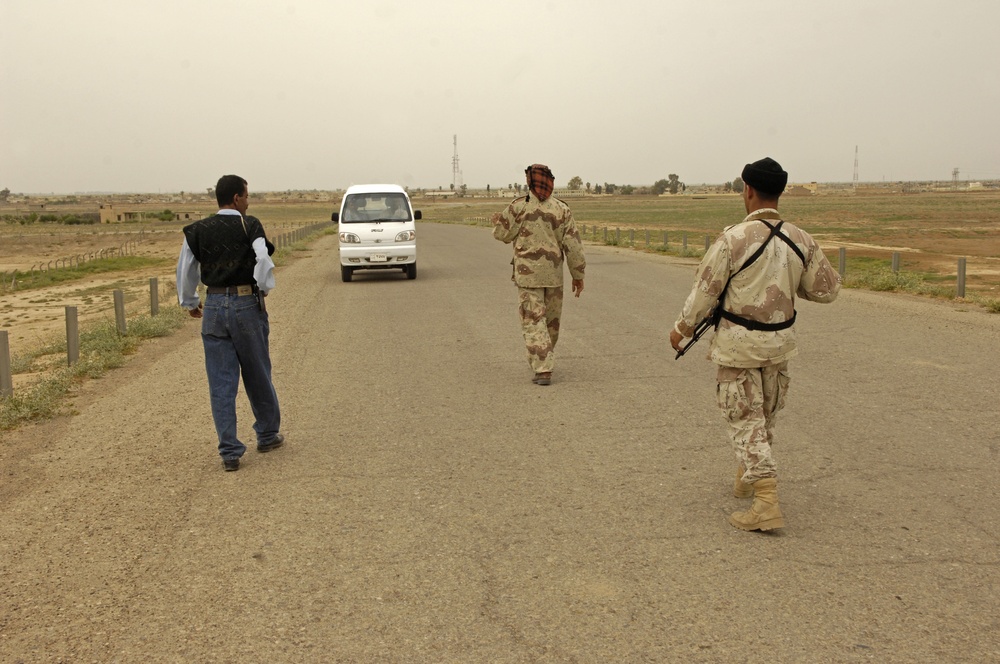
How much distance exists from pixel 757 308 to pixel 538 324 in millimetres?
3695

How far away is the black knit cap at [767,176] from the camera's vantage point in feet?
13.9

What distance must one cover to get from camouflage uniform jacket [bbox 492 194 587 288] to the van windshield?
38.0 ft

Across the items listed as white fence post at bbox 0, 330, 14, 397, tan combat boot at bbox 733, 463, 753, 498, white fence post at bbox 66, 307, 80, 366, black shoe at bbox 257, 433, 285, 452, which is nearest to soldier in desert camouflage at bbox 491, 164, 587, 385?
black shoe at bbox 257, 433, 285, 452

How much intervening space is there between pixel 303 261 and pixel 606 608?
23.9 meters

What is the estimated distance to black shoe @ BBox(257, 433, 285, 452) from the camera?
5.95 metres

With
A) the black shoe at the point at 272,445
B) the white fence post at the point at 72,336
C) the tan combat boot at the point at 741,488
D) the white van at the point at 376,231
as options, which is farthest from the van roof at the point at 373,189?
the tan combat boot at the point at 741,488

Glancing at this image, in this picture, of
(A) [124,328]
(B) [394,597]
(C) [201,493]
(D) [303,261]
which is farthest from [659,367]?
(D) [303,261]

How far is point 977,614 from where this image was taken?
3428 millimetres

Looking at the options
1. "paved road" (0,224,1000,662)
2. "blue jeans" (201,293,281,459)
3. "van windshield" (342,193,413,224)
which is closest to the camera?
"paved road" (0,224,1000,662)

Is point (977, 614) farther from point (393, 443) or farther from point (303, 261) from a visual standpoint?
point (303, 261)

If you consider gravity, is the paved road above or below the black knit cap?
below

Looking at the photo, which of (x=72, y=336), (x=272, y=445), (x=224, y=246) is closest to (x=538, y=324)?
(x=272, y=445)

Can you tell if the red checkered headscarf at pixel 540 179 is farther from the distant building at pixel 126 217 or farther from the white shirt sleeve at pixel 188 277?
the distant building at pixel 126 217

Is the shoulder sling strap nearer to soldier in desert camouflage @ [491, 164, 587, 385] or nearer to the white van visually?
soldier in desert camouflage @ [491, 164, 587, 385]
